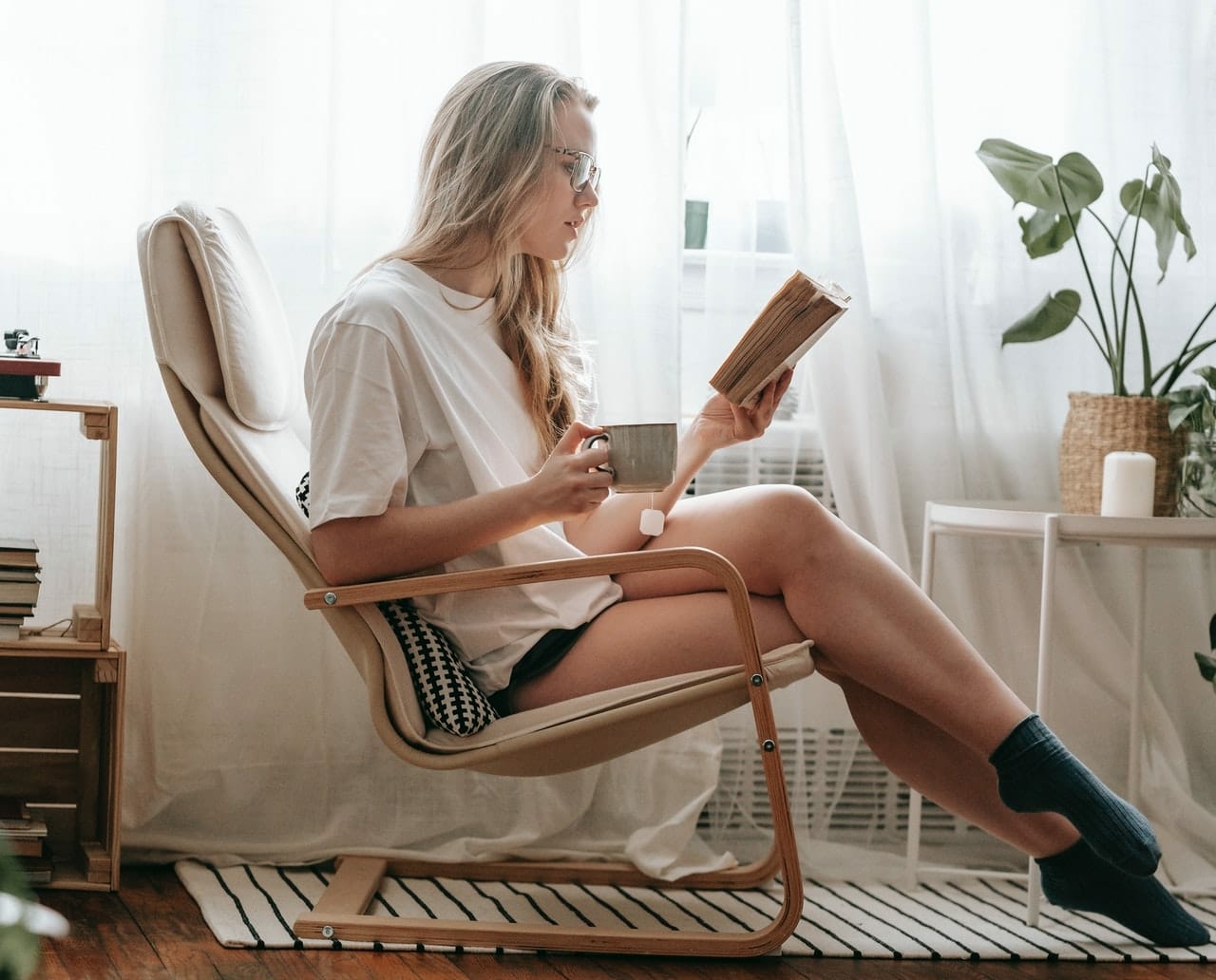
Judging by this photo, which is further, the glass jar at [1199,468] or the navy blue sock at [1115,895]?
the glass jar at [1199,468]

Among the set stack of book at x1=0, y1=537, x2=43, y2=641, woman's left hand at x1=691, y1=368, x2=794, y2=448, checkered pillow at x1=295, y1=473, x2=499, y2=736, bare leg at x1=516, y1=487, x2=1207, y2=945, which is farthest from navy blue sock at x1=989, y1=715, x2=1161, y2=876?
stack of book at x1=0, y1=537, x2=43, y2=641

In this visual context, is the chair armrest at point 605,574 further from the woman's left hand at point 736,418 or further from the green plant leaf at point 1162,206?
the green plant leaf at point 1162,206

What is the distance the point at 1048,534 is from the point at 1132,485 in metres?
0.16

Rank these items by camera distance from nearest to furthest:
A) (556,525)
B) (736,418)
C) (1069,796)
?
(1069,796) < (736,418) < (556,525)

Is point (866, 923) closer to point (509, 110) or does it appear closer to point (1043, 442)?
point (1043, 442)

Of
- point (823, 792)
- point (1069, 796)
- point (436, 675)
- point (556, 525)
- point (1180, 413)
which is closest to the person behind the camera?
point (1069, 796)

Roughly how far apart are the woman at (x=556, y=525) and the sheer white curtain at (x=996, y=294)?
0.54 meters

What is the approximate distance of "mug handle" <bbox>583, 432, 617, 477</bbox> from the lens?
5.04 feet

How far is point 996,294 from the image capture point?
2.26 m

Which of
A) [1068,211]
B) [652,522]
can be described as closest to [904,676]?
[652,522]

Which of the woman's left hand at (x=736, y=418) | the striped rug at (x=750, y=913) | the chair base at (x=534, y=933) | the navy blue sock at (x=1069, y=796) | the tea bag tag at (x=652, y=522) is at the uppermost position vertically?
the woman's left hand at (x=736, y=418)

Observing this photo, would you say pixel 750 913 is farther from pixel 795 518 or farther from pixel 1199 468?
pixel 1199 468

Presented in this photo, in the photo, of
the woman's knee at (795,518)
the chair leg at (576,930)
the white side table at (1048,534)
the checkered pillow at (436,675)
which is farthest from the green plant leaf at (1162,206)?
→ the checkered pillow at (436,675)

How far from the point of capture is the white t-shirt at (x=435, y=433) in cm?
155
